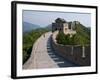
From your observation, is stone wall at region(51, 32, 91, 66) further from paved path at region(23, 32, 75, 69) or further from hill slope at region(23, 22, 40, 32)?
hill slope at region(23, 22, 40, 32)

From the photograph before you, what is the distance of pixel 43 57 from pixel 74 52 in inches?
10.8

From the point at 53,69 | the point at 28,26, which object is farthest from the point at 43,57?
the point at 28,26

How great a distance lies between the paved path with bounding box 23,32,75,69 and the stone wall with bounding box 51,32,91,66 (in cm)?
4

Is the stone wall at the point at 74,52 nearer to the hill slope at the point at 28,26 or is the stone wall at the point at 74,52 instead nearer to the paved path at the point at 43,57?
the paved path at the point at 43,57

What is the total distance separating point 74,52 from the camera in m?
1.88

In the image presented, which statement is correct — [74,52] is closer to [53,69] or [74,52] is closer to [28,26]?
[53,69]

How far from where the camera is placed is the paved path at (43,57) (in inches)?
68.3

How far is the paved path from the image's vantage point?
5.69 ft

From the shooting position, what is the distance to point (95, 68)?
1938mm

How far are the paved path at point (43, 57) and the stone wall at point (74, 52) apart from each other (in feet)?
0.13

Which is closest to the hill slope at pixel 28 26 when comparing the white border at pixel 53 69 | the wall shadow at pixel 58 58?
the white border at pixel 53 69

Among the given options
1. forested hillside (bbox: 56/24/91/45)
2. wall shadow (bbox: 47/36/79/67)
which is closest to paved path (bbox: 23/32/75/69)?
wall shadow (bbox: 47/36/79/67)
